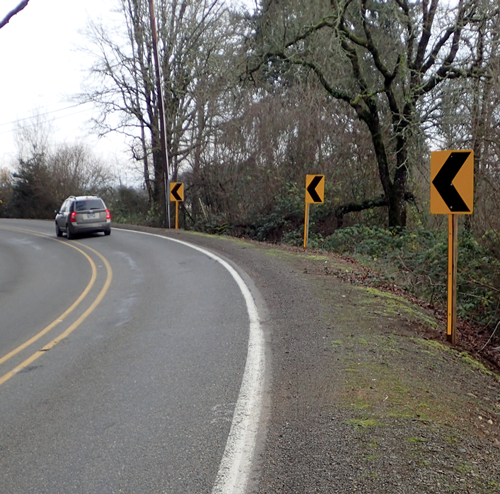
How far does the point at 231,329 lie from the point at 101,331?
2.08m

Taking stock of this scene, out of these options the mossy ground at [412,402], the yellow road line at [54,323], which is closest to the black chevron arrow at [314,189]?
the yellow road line at [54,323]

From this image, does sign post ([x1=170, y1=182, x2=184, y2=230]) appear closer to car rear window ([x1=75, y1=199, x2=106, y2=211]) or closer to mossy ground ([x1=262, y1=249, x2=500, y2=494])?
car rear window ([x1=75, y1=199, x2=106, y2=211])

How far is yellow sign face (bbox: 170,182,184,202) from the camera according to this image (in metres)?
25.6

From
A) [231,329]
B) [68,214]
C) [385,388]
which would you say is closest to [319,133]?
[68,214]

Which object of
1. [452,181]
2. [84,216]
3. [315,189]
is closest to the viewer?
[452,181]

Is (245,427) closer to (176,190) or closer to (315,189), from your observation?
(315,189)

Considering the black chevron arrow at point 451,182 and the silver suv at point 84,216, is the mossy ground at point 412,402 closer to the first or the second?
the black chevron arrow at point 451,182

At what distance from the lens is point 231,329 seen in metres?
8.19

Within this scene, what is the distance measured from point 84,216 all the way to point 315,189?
11.4m

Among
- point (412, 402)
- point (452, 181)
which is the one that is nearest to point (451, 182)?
point (452, 181)

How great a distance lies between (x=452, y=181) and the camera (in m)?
7.31

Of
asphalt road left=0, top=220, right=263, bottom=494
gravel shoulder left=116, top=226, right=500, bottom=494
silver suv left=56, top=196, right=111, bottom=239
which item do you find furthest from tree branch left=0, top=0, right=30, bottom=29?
silver suv left=56, top=196, right=111, bottom=239

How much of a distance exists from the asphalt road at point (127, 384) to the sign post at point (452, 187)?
2.92 metres

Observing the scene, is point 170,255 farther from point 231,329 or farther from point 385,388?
point 385,388
